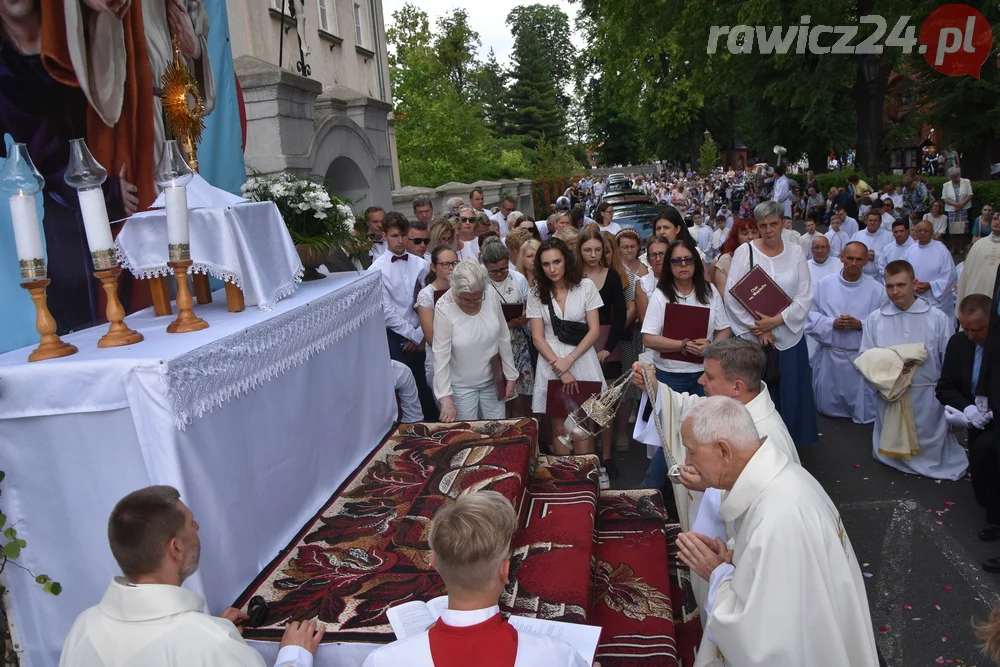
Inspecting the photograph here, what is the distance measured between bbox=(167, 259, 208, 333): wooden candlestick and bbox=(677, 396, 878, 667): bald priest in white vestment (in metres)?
2.14

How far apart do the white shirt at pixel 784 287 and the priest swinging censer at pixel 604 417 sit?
5.05 feet

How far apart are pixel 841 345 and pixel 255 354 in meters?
6.40

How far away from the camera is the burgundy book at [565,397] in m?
5.82

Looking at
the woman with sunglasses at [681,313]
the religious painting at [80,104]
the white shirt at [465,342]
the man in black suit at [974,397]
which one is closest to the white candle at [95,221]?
the religious painting at [80,104]

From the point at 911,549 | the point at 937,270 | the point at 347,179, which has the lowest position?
the point at 911,549

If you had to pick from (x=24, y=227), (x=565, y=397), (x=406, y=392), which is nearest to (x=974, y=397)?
(x=565, y=397)

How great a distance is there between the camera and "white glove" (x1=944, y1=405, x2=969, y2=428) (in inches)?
218

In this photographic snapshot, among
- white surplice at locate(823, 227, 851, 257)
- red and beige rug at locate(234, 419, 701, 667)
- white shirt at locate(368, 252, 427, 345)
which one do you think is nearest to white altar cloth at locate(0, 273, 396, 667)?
red and beige rug at locate(234, 419, 701, 667)

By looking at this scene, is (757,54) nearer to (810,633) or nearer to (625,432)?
(625,432)

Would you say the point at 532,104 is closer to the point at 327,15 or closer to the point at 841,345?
the point at 327,15

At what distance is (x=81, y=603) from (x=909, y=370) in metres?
6.13

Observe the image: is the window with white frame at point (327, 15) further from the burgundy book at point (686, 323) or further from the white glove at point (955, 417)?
the white glove at point (955, 417)

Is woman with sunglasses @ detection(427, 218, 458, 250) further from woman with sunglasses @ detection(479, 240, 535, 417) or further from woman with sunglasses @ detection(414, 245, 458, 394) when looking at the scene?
woman with sunglasses @ detection(414, 245, 458, 394)

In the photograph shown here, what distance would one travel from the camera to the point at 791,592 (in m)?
2.70
